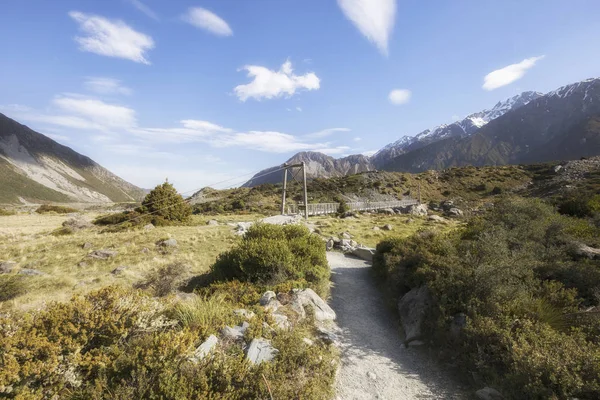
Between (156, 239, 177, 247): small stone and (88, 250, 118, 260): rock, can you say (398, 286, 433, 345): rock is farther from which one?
(88, 250, 118, 260): rock

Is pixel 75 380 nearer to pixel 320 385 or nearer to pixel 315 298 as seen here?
pixel 320 385

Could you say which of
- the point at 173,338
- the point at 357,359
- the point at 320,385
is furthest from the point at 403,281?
the point at 173,338

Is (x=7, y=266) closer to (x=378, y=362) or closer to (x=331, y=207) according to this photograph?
(x=378, y=362)

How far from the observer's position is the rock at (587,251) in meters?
8.64

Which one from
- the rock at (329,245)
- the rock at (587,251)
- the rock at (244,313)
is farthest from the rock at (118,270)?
the rock at (587,251)

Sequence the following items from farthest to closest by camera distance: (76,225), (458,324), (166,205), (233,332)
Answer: (166,205) → (76,225) → (458,324) → (233,332)

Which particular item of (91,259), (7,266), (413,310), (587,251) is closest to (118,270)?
(91,259)

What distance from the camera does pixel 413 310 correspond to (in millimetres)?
7785

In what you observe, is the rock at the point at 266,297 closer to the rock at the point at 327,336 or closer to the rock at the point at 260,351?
the rock at the point at 327,336

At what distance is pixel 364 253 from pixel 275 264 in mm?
7804

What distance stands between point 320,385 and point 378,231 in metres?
19.2

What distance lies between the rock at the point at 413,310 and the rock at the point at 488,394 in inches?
79.6

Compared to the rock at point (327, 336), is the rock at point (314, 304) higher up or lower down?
higher up

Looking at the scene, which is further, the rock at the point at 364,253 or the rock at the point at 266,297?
the rock at the point at 364,253
